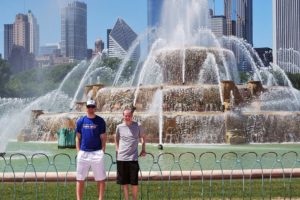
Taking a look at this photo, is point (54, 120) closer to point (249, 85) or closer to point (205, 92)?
point (205, 92)

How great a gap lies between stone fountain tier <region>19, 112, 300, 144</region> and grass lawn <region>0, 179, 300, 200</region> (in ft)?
45.0

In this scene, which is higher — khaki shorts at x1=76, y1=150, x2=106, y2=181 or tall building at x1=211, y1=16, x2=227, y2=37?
tall building at x1=211, y1=16, x2=227, y2=37

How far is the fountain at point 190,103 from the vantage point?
2586 cm

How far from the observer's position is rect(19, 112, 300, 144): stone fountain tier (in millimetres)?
25781

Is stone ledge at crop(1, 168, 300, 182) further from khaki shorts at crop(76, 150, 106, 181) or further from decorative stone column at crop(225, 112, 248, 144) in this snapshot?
decorative stone column at crop(225, 112, 248, 144)

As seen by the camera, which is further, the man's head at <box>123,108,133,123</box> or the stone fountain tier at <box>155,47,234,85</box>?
the stone fountain tier at <box>155,47,234,85</box>

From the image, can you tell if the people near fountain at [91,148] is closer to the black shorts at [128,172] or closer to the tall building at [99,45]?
the black shorts at [128,172]

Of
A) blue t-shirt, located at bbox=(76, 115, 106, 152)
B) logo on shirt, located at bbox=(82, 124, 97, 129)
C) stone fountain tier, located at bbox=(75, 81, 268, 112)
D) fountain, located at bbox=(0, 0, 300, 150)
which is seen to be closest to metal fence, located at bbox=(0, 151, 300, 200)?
blue t-shirt, located at bbox=(76, 115, 106, 152)

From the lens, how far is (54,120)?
29594mm

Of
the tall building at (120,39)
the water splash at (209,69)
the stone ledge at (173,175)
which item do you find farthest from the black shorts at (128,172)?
the tall building at (120,39)

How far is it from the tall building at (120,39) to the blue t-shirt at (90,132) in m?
134

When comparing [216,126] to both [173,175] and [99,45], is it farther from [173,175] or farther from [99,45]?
[99,45]

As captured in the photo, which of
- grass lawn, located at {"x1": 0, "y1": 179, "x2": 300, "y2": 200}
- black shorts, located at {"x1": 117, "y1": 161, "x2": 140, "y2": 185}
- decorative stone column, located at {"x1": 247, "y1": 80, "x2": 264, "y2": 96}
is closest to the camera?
black shorts, located at {"x1": 117, "y1": 161, "x2": 140, "y2": 185}

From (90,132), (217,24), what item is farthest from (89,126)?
(217,24)
